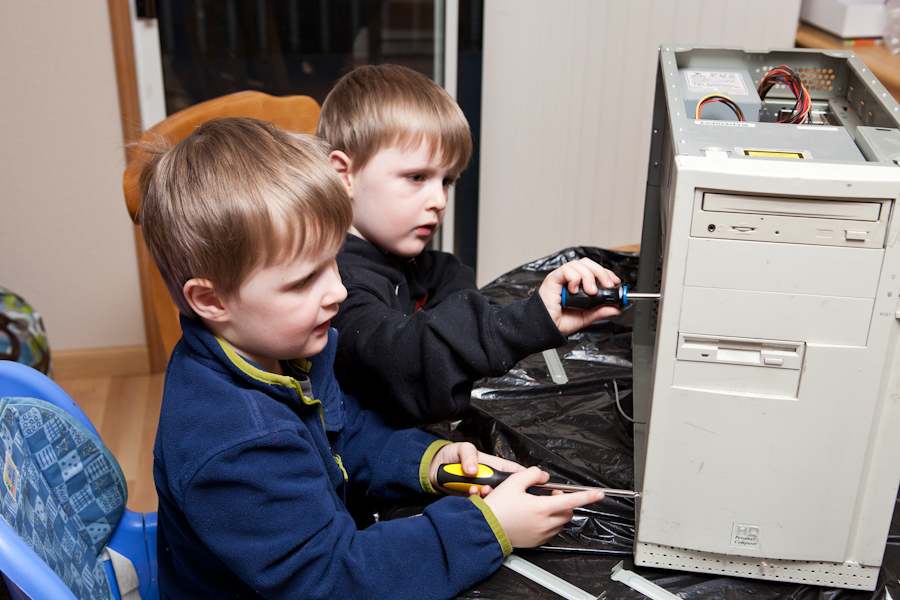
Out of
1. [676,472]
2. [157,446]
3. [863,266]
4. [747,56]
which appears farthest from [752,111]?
[157,446]

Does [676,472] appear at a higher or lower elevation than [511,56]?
lower

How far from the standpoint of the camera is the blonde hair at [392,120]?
964mm

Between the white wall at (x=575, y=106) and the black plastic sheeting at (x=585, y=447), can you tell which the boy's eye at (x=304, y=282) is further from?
the white wall at (x=575, y=106)

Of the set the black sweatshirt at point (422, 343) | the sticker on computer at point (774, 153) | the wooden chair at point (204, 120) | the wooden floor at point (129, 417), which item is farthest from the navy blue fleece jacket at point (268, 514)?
the wooden floor at point (129, 417)

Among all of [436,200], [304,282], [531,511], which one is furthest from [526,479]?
[436,200]

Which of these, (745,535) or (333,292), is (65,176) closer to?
(333,292)

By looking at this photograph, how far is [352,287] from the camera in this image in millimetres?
920

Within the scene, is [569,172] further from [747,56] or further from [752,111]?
[752,111]

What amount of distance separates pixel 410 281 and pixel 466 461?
359mm

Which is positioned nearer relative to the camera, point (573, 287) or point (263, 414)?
point (263, 414)

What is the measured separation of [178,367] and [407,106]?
0.44 metres

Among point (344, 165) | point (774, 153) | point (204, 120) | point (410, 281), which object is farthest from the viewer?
point (204, 120)

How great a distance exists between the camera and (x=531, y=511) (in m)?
0.71

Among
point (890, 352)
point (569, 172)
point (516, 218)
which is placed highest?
point (890, 352)
